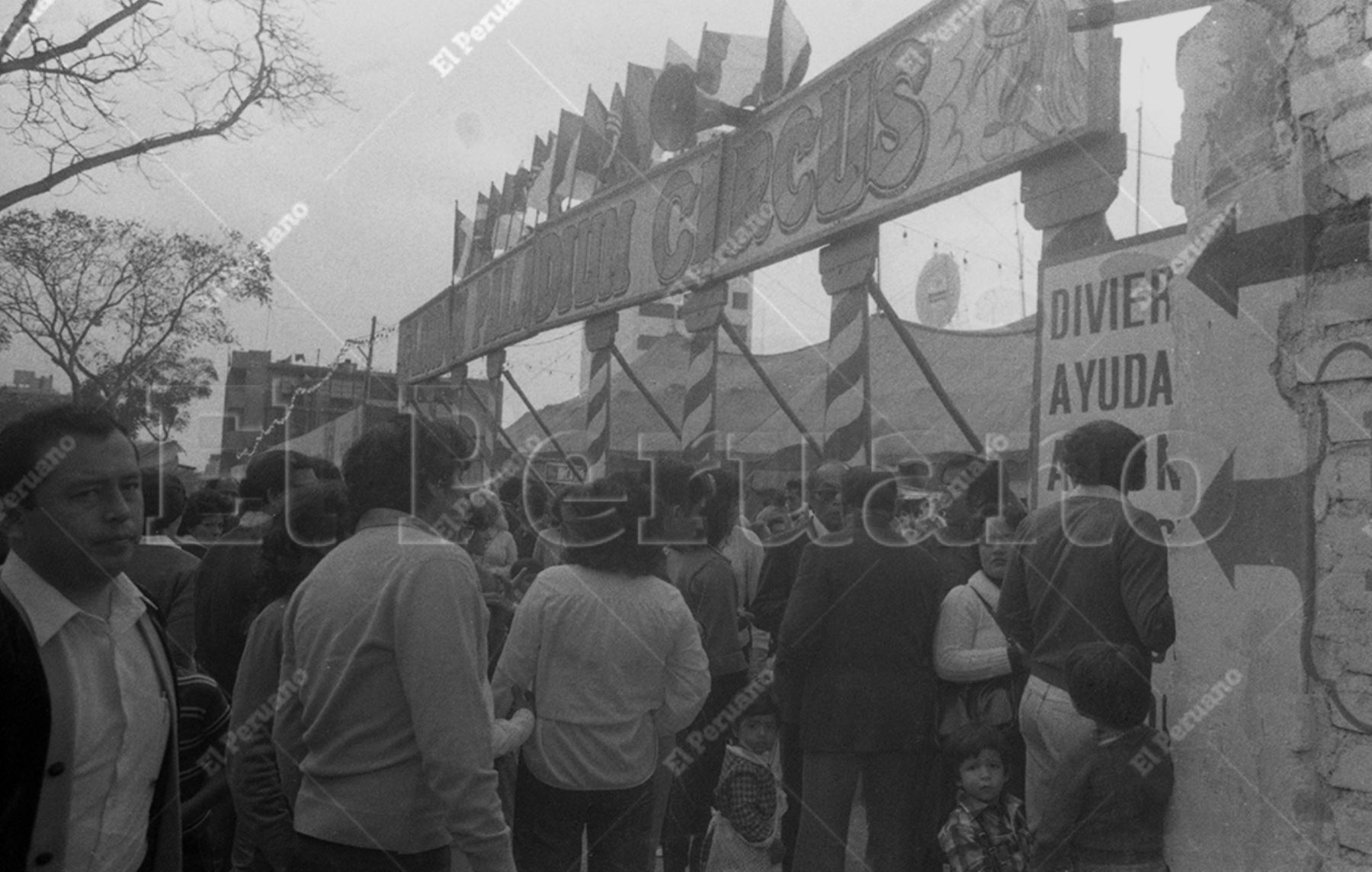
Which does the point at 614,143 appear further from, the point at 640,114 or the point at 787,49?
the point at 787,49

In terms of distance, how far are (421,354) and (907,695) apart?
17.7 metres

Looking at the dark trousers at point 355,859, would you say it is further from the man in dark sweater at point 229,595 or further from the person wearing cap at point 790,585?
the person wearing cap at point 790,585

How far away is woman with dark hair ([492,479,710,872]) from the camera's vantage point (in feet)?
11.8

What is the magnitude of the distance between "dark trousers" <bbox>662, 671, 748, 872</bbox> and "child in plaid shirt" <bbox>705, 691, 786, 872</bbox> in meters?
0.33

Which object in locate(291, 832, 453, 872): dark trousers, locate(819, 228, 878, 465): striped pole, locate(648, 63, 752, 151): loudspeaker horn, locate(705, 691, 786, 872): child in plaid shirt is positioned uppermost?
locate(648, 63, 752, 151): loudspeaker horn

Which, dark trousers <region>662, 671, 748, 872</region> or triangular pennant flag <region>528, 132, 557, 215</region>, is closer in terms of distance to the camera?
dark trousers <region>662, 671, 748, 872</region>

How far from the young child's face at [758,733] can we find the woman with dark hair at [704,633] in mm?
150

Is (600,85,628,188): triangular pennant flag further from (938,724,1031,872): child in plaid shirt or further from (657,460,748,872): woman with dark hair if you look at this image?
(938,724,1031,872): child in plaid shirt

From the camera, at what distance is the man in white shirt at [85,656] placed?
1.88 meters

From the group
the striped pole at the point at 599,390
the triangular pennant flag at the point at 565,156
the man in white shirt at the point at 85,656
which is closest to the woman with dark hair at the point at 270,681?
the man in white shirt at the point at 85,656

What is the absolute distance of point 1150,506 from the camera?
4.04 metres

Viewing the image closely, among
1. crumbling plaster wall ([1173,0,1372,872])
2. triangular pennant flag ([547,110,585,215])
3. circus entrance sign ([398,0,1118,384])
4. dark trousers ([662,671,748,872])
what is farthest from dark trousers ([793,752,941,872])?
triangular pennant flag ([547,110,585,215])

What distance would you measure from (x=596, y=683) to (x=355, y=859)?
112cm

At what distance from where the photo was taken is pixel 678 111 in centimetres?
1120
